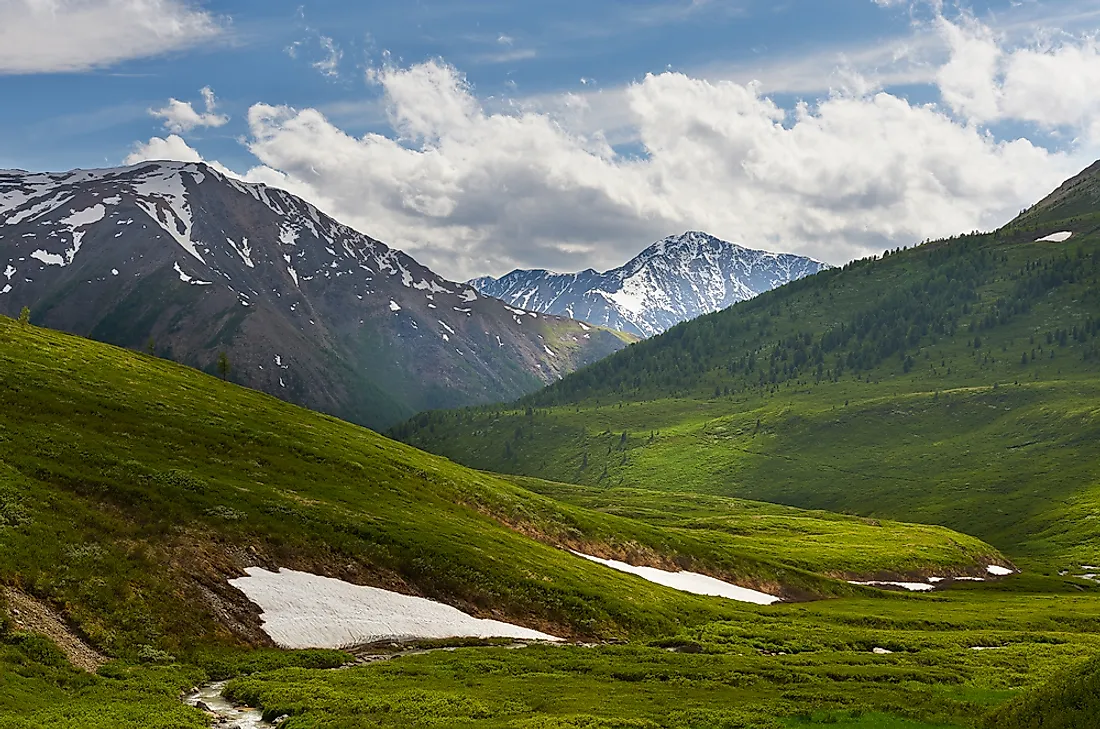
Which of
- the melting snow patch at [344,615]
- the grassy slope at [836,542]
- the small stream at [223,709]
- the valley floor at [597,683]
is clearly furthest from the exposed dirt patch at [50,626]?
the grassy slope at [836,542]

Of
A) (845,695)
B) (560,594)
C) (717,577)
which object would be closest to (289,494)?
(560,594)

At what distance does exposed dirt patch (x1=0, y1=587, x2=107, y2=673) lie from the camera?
34.0m

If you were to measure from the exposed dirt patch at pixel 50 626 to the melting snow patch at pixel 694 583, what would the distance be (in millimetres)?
54685

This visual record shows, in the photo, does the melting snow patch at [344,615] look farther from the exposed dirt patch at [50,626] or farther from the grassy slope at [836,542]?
the grassy slope at [836,542]

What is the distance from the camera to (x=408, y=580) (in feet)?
180

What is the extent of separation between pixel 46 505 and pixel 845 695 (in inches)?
1815

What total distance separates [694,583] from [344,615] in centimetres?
4965

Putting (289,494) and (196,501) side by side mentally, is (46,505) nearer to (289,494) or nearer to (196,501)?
(196,501)

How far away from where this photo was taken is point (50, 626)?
35.1 meters

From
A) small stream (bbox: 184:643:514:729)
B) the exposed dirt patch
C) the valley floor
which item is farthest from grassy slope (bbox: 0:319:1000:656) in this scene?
small stream (bbox: 184:643:514:729)

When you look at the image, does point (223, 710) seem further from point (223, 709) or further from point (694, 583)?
point (694, 583)

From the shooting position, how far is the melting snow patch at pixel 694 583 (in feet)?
275

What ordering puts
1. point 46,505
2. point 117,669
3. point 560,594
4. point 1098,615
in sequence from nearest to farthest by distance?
point 117,669
point 46,505
point 560,594
point 1098,615

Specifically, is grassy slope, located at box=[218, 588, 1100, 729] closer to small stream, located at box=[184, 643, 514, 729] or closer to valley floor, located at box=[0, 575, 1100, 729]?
valley floor, located at box=[0, 575, 1100, 729]
